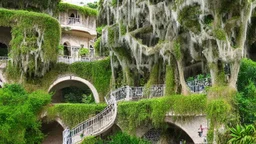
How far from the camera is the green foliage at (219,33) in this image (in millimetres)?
16852

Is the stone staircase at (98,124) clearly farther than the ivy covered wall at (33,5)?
No

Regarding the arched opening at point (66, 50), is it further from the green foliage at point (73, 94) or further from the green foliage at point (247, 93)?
the green foliage at point (247, 93)

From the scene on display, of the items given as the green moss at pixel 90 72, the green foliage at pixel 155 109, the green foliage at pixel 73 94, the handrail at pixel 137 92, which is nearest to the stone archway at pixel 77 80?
the green moss at pixel 90 72

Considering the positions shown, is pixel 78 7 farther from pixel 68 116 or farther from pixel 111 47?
pixel 68 116

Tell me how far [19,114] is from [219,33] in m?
11.3

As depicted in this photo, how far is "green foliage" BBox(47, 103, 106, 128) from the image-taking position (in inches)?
870

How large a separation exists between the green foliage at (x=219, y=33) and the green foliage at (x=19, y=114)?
36.1 feet

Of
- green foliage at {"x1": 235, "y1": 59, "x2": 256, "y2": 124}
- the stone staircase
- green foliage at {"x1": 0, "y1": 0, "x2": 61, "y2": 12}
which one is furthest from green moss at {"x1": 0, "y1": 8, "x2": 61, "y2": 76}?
green foliage at {"x1": 235, "y1": 59, "x2": 256, "y2": 124}

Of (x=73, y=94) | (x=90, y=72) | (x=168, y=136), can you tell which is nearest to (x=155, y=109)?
(x=168, y=136)

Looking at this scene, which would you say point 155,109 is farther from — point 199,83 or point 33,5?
point 33,5

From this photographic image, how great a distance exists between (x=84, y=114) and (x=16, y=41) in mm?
7508

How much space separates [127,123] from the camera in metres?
20.2

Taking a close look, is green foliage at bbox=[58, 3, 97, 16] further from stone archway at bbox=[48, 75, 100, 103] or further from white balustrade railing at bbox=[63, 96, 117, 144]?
white balustrade railing at bbox=[63, 96, 117, 144]

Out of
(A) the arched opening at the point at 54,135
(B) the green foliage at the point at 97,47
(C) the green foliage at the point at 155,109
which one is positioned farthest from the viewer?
(B) the green foliage at the point at 97,47
